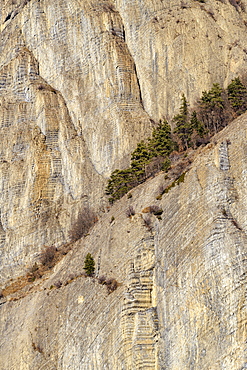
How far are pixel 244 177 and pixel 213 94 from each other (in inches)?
843

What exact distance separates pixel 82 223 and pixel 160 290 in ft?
65.8

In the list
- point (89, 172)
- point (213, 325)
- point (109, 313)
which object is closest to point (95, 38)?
point (89, 172)

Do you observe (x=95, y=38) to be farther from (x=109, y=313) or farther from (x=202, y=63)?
(x=109, y=313)

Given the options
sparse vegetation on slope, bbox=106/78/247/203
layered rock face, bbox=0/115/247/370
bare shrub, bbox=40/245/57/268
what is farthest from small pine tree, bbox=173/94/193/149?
bare shrub, bbox=40/245/57/268

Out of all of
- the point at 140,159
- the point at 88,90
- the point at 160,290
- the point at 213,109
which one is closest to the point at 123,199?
the point at 140,159

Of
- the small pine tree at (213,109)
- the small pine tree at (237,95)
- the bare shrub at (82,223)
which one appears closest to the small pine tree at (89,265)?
the bare shrub at (82,223)

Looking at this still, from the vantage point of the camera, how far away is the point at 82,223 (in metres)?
60.0

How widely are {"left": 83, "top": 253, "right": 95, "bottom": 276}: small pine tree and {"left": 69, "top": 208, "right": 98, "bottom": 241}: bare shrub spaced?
8786 millimetres

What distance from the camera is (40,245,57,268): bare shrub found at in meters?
59.5

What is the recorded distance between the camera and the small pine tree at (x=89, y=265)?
47.9 meters

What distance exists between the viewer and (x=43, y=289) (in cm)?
5366

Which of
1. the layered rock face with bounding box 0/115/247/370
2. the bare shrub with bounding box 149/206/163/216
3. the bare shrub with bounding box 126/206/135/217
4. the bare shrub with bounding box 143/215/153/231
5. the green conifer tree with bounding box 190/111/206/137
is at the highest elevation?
the green conifer tree with bounding box 190/111/206/137

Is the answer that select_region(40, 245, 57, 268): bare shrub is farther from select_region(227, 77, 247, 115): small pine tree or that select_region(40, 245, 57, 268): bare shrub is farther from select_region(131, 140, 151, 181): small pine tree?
select_region(227, 77, 247, 115): small pine tree

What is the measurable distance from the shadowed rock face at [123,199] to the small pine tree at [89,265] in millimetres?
605
